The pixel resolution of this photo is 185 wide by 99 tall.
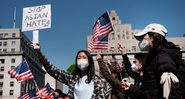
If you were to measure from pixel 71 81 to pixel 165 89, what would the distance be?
2.30 metres

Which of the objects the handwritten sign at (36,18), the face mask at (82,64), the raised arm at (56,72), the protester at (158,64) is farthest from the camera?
the handwritten sign at (36,18)

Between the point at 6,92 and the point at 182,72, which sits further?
the point at 6,92

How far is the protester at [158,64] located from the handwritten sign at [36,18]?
12.5 feet

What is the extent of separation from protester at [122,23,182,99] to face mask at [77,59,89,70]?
4.30 feet

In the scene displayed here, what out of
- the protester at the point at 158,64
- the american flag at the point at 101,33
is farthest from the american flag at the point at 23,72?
the protester at the point at 158,64

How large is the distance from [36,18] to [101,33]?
440cm

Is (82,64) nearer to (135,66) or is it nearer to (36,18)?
(135,66)

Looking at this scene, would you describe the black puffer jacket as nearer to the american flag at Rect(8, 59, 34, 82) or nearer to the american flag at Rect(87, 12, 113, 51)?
the american flag at Rect(87, 12, 113, 51)

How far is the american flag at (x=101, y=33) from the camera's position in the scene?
1170 centimetres

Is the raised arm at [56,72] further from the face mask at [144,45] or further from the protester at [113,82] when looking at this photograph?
the face mask at [144,45]

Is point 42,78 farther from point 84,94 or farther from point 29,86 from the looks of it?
point 84,94

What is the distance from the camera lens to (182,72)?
3.67m

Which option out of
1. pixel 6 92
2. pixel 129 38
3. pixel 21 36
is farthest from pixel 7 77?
pixel 129 38

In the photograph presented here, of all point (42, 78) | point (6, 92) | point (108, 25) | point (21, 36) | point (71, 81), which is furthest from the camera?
point (42, 78)
